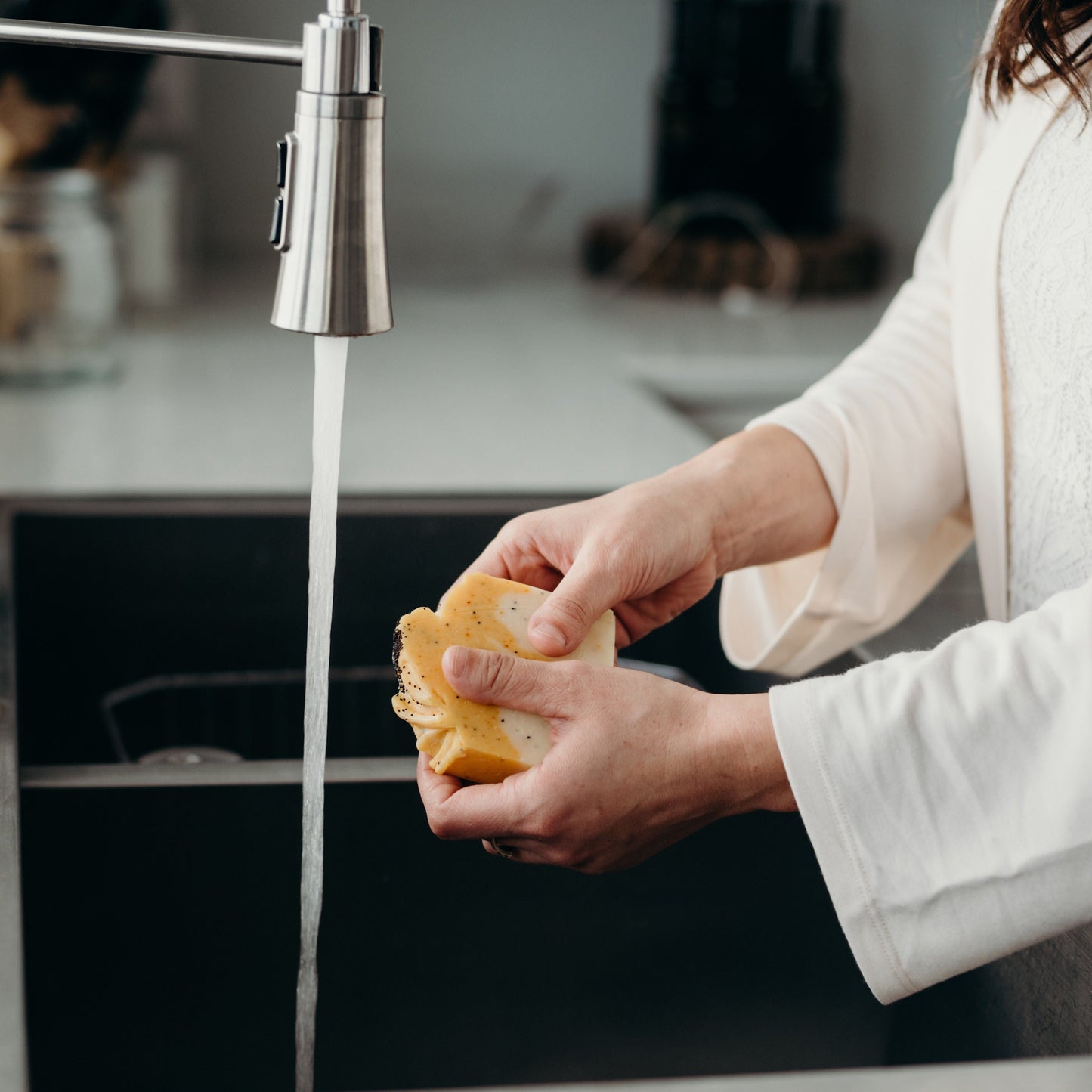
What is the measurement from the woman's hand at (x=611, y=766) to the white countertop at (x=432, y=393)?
48cm

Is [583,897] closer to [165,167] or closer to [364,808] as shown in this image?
[364,808]

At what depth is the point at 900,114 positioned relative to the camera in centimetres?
194

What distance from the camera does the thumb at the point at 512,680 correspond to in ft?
1.89

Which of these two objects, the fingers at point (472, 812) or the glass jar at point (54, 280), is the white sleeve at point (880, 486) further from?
the glass jar at point (54, 280)

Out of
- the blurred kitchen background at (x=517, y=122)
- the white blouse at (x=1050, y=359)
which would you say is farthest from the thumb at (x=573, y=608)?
the blurred kitchen background at (x=517, y=122)

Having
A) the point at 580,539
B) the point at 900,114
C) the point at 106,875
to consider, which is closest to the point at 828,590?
the point at 580,539

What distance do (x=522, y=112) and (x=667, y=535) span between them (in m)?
1.31

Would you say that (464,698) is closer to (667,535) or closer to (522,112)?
(667,535)

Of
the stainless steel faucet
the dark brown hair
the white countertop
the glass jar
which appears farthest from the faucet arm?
the glass jar

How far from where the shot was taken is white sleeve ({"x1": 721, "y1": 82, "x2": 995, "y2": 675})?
792 mm

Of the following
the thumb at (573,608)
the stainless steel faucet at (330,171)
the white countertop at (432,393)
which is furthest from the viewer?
the white countertop at (432,393)

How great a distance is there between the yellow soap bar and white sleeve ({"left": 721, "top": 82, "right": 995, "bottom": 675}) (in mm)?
203

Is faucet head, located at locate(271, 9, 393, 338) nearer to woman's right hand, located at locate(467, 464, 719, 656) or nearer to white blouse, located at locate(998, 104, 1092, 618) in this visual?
woman's right hand, located at locate(467, 464, 719, 656)

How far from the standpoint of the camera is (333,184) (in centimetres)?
50
